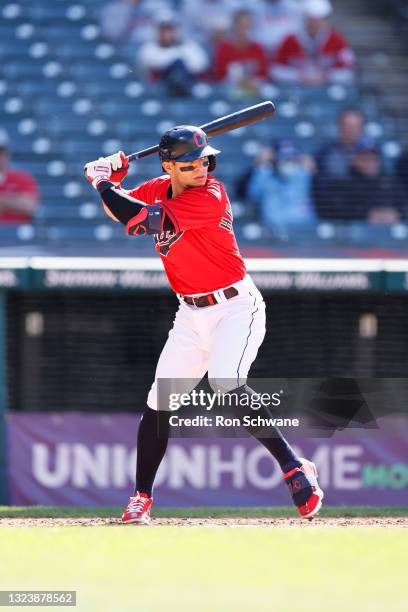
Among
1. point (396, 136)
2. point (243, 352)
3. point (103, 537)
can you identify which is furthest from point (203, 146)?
point (396, 136)

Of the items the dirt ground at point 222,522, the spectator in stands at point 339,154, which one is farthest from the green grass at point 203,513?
the spectator in stands at point 339,154

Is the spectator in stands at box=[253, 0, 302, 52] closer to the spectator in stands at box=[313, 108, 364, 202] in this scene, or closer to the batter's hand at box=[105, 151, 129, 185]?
the spectator in stands at box=[313, 108, 364, 202]

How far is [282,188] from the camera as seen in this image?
351 inches

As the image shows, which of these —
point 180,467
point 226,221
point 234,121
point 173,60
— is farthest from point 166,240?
point 173,60

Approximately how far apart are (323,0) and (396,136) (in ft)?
5.56

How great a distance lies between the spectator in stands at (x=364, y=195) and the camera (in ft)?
29.3

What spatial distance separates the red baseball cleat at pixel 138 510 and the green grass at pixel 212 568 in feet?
0.68

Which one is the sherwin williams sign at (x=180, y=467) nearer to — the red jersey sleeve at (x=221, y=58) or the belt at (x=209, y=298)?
the belt at (x=209, y=298)

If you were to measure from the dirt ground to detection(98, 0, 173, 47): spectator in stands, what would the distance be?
6198 mm

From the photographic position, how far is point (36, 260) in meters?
7.49

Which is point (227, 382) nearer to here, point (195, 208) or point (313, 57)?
point (195, 208)

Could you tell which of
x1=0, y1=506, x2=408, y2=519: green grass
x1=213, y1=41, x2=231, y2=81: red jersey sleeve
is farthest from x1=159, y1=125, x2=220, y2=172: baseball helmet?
x1=213, y1=41, x2=231, y2=81: red jersey sleeve

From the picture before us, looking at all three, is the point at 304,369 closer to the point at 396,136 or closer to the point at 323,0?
the point at 396,136

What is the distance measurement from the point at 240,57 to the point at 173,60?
0.60 m
